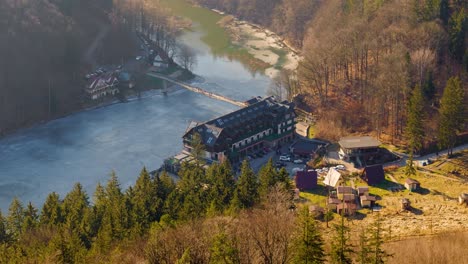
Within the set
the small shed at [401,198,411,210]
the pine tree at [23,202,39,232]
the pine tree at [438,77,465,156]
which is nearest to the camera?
the pine tree at [23,202,39,232]

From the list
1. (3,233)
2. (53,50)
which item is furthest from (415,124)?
(53,50)

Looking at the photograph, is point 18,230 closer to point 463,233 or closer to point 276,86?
A: point 463,233

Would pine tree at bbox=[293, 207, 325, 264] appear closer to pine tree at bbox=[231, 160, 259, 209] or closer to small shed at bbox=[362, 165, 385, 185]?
pine tree at bbox=[231, 160, 259, 209]

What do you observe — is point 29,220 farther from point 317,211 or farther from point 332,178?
point 332,178

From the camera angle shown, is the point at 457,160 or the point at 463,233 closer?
the point at 463,233

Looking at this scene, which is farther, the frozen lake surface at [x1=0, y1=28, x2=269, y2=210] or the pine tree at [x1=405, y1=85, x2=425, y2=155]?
the frozen lake surface at [x1=0, y1=28, x2=269, y2=210]

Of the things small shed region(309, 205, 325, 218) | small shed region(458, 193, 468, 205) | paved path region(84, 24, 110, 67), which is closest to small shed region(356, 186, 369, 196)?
small shed region(309, 205, 325, 218)

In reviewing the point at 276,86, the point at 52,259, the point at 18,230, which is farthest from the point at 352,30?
the point at 52,259
